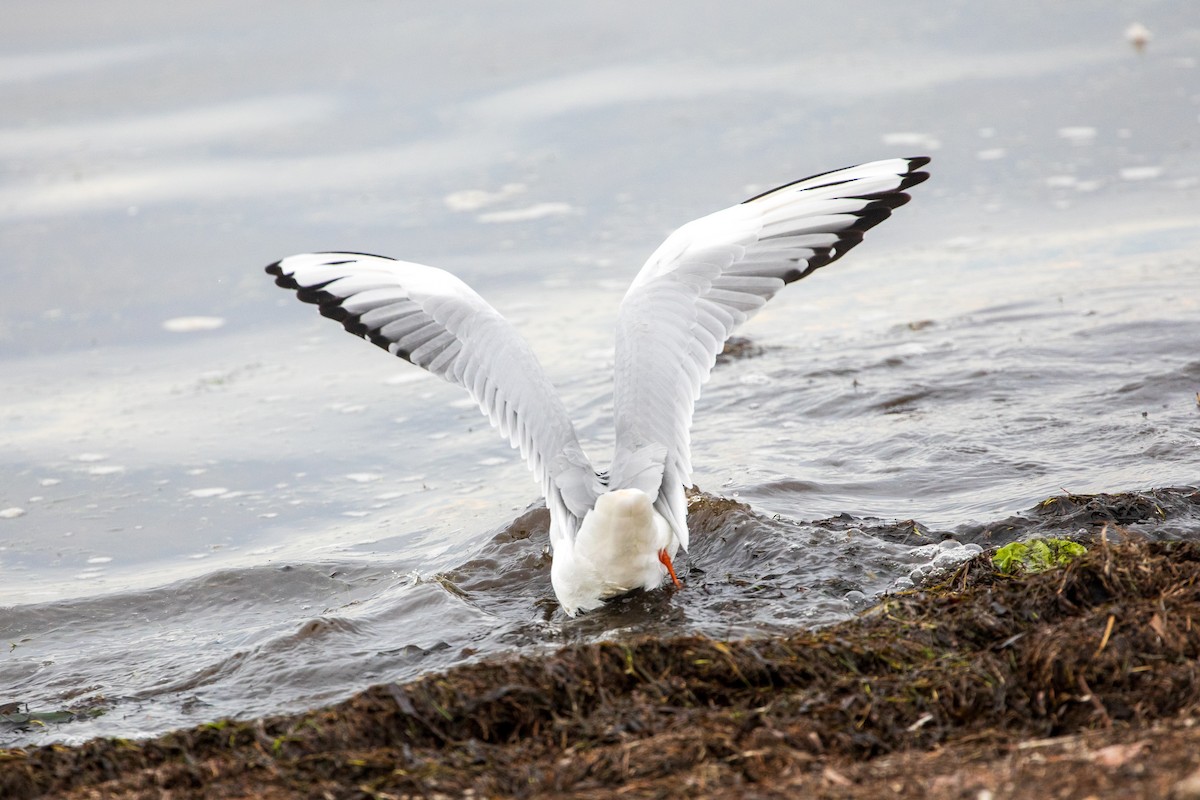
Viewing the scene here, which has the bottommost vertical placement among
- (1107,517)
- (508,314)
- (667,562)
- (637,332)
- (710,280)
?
(1107,517)

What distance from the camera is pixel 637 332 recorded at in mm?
5066

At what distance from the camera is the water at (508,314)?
5.30 meters

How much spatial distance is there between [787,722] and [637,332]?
2.11m

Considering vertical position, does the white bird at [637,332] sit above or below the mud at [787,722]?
above

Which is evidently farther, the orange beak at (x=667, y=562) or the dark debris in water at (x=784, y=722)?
the orange beak at (x=667, y=562)

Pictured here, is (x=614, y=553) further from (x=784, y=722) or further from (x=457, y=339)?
(x=784, y=722)

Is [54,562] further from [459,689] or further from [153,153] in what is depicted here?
[153,153]

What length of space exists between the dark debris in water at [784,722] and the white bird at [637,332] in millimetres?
981

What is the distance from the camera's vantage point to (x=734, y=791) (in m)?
2.91

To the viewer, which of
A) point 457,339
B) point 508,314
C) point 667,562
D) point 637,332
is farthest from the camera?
point 508,314

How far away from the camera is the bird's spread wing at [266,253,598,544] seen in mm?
4914

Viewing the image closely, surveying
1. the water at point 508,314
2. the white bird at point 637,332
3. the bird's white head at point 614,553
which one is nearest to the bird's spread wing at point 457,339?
the white bird at point 637,332

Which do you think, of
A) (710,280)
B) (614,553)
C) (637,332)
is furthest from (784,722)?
(710,280)

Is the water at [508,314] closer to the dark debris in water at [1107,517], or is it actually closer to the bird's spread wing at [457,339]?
the dark debris in water at [1107,517]
